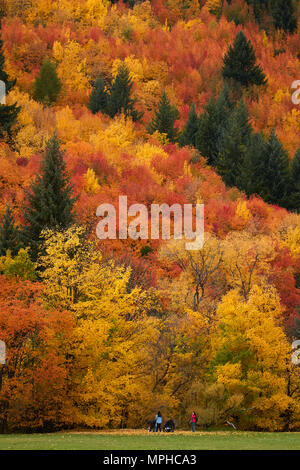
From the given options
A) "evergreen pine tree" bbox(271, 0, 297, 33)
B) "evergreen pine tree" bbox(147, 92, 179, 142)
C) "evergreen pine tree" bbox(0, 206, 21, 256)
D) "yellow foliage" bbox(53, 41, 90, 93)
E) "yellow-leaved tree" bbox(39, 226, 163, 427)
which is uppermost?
"evergreen pine tree" bbox(271, 0, 297, 33)

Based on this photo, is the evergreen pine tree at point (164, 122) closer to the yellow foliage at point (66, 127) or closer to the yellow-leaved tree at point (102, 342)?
the yellow foliage at point (66, 127)

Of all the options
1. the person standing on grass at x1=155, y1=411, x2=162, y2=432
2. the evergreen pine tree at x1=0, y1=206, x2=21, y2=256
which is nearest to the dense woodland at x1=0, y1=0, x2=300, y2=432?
the evergreen pine tree at x1=0, y1=206, x2=21, y2=256

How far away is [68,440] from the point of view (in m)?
29.3

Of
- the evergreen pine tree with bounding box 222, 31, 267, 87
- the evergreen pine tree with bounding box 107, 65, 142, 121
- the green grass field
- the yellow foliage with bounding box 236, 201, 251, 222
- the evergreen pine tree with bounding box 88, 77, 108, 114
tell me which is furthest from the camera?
the evergreen pine tree with bounding box 222, 31, 267, 87

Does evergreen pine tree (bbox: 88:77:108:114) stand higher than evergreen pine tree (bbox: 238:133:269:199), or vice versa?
evergreen pine tree (bbox: 88:77:108:114)

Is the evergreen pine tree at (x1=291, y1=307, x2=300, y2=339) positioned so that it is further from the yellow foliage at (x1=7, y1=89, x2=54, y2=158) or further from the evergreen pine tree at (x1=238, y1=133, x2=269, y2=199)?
the evergreen pine tree at (x1=238, y1=133, x2=269, y2=199)

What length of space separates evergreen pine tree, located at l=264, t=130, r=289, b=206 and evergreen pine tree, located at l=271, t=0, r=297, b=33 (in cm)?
8013

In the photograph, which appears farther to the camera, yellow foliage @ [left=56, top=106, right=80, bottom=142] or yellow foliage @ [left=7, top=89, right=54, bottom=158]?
yellow foliage @ [left=56, top=106, right=80, bottom=142]

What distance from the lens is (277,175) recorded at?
8506 cm

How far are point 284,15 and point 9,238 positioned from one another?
408 ft

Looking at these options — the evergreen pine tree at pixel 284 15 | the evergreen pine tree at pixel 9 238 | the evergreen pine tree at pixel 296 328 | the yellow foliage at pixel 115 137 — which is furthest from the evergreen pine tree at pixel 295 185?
the evergreen pine tree at pixel 284 15

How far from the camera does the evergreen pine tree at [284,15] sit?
519 ft

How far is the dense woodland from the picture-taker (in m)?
39.1

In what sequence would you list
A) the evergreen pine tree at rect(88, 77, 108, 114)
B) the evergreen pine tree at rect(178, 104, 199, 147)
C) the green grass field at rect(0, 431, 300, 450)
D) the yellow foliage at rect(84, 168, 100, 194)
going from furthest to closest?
the evergreen pine tree at rect(88, 77, 108, 114) < the evergreen pine tree at rect(178, 104, 199, 147) < the yellow foliage at rect(84, 168, 100, 194) < the green grass field at rect(0, 431, 300, 450)
